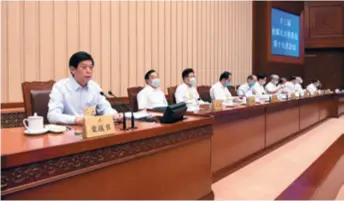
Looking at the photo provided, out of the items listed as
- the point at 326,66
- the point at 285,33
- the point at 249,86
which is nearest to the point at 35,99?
the point at 249,86

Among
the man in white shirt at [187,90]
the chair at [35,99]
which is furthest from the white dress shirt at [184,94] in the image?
the chair at [35,99]

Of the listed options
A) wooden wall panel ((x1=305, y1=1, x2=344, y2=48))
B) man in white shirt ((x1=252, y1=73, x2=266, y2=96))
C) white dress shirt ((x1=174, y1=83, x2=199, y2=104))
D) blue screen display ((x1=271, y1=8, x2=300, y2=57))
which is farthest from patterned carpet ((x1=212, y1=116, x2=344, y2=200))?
wooden wall panel ((x1=305, y1=1, x2=344, y2=48))

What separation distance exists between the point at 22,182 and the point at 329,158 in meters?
3.09

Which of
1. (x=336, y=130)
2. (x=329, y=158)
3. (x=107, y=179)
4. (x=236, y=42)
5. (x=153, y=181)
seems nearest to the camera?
(x=107, y=179)

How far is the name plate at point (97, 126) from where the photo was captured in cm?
153

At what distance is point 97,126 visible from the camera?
1.58 meters

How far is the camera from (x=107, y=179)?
159 cm

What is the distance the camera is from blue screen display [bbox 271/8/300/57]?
8.30 meters

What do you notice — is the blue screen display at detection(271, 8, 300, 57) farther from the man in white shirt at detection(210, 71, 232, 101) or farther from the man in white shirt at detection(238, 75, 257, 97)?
the man in white shirt at detection(210, 71, 232, 101)

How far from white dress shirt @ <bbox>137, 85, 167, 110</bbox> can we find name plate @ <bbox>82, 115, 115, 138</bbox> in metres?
2.08

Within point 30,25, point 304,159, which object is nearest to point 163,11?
point 30,25

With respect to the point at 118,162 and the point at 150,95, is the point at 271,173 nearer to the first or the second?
the point at 150,95

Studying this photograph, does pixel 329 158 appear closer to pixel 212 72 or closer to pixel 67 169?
pixel 67 169

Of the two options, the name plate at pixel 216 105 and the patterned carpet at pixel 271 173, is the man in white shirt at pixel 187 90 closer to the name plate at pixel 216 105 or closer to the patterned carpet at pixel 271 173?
the name plate at pixel 216 105
